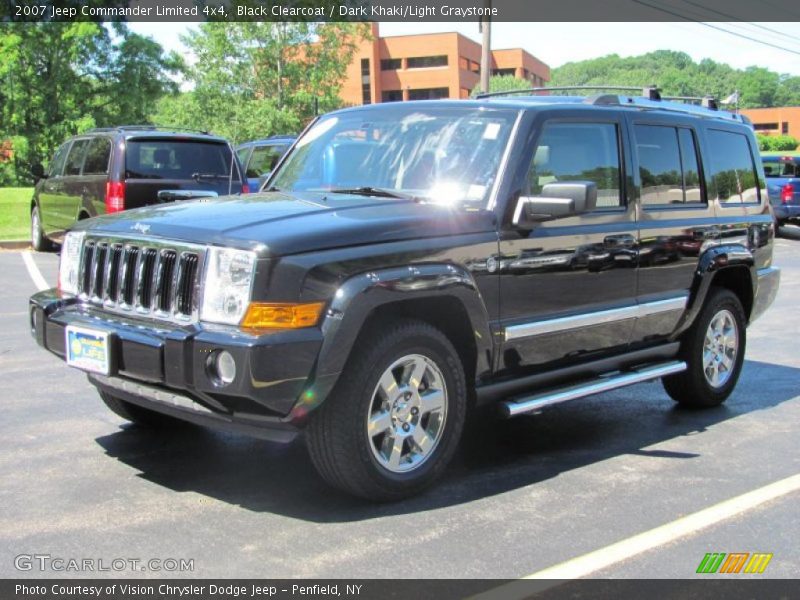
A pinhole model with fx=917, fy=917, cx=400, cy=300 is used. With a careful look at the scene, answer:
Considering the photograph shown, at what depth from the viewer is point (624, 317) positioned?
5.50 meters

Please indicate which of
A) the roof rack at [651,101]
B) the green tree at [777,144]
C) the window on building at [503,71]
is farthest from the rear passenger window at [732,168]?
the window on building at [503,71]

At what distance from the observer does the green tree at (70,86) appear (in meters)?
39.3

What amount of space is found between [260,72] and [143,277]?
171ft

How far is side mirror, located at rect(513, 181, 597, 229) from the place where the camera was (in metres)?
4.68

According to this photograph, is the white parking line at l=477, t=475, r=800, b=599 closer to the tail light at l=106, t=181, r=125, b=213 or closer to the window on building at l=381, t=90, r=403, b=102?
the tail light at l=106, t=181, r=125, b=213

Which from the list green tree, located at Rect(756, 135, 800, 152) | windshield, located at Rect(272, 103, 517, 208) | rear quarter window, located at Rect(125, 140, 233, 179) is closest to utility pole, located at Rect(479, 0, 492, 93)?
rear quarter window, located at Rect(125, 140, 233, 179)

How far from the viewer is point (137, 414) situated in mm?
5395

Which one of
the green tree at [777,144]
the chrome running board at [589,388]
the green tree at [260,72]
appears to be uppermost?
the green tree at [260,72]

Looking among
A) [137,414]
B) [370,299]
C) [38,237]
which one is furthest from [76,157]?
[370,299]

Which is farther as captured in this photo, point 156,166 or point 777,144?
point 777,144

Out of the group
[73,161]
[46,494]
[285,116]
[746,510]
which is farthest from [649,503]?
[285,116]

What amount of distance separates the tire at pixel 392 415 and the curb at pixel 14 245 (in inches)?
550

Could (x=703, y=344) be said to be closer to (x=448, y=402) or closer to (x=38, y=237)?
(x=448, y=402)

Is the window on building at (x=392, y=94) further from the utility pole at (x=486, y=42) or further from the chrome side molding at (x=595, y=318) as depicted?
the chrome side molding at (x=595, y=318)
